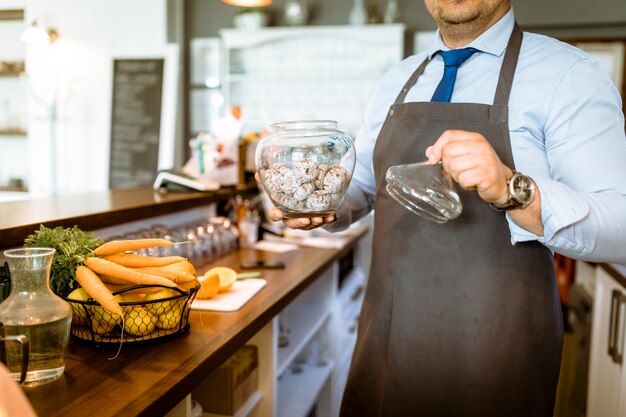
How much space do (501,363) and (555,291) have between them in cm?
21

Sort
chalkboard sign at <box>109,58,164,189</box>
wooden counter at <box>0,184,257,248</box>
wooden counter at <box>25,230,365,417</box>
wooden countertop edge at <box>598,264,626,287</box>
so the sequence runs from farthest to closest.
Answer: chalkboard sign at <box>109,58,164,189</box>
wooden countertop edge at <box>598,264,626,287</box>
wooden counter at <box>0,184,257,248</box>
wooden counter at <box>25,230,365,417</box>

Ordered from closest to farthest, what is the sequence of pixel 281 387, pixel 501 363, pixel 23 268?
pixel 23 268, pixel 501 363, pixel 281 387

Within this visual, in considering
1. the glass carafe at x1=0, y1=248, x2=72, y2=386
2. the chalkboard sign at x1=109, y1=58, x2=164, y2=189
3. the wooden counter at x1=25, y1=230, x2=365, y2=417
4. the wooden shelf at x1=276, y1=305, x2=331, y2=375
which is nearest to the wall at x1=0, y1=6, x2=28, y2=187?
the chalkboard sign at x1=109, y1=58, x2=164, y2=189

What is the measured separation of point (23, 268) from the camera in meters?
1.01

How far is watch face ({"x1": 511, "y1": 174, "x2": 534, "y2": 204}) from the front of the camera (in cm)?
105

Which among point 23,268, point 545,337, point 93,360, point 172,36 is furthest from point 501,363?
point 172,36

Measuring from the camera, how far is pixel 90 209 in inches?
70.1

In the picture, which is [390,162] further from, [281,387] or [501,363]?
[281,387]

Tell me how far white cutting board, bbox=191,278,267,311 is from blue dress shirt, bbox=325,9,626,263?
333 mm

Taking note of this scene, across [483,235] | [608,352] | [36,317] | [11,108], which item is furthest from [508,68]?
[11,108]

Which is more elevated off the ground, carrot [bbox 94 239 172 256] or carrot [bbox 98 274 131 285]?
carrot [bbox 94 239 172 256]

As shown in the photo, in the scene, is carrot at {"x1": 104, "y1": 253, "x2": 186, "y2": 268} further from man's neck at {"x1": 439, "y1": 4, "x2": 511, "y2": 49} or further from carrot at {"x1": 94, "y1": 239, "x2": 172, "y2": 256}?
man's neck at {"x1": 439, "y1": 4, "x2": 511, "y2": 49}

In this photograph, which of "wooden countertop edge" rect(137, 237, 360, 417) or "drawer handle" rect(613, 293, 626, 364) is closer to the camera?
"wooden countertop edge" rect(137, 237, 360, 417)

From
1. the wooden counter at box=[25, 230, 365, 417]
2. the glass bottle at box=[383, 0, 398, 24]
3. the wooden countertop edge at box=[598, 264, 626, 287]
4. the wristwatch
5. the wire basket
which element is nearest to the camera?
the wooden counter at box=[25, 230, 365, 417]
